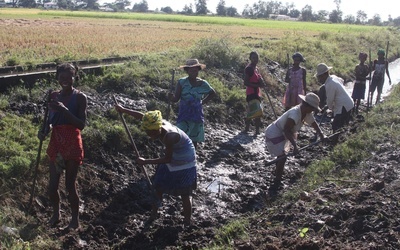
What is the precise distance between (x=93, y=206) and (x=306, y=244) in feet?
9.45

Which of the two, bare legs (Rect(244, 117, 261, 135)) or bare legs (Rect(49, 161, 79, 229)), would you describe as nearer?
bare legs (Rect(49, 161, 79, 229))

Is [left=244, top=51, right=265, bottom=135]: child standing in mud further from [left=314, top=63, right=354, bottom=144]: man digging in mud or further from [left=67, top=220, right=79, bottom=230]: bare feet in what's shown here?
[left=67, top=220, right=79, bottom=230]: bare feet

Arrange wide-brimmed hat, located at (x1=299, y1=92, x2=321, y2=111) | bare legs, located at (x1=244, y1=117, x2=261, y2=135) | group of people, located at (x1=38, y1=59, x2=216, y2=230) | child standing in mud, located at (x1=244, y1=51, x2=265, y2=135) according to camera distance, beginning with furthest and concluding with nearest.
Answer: bare legs, located at (x1=244, y1=117, x2=261, y2=135) → child standing in mud, located at (x1=244, y1=51, x2=265, y2=135) → wide-brimmed hat, located at (x1=299, y1=92, x2=321, y2=111) → group of people, located at (x1=38, y1=59, x2=216, y2=230)

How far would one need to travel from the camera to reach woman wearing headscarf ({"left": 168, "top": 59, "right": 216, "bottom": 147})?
295 inches

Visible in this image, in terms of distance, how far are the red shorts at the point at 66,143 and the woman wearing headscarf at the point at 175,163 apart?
26.7 inches

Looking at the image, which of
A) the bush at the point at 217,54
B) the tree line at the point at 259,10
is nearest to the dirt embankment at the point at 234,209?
the bush at the point at 217,54

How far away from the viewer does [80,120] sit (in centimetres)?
539

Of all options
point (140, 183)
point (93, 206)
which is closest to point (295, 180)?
point (140, 183)

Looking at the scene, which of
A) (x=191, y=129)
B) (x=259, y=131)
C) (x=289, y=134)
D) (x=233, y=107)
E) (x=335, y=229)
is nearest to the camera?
(x=335, y=229)

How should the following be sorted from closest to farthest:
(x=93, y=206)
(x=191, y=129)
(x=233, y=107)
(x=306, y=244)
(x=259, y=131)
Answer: (x=306, y=244), (x=93, y=206), (x=191, y=129), (x=259, y=131), (x=233, y=107)

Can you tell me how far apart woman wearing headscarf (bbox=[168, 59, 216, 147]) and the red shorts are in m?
2.14

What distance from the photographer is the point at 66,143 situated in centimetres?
548

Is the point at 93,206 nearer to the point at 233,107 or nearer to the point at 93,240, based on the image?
the point at 93,240

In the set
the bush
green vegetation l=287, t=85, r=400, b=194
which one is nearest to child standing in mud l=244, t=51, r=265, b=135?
green vegetation l=287, t=85, r=400, b=194
